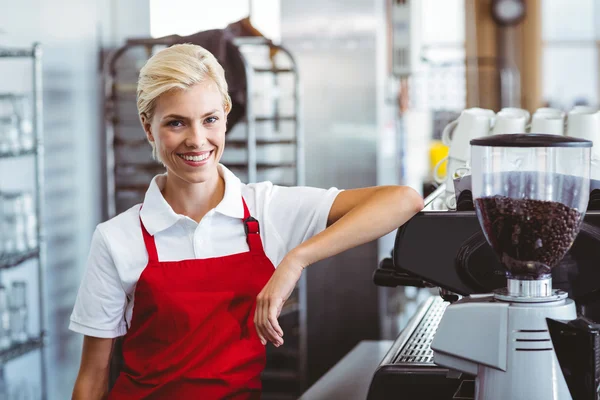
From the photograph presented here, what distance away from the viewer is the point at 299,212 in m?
1.90

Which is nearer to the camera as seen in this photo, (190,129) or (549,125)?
(190,129)

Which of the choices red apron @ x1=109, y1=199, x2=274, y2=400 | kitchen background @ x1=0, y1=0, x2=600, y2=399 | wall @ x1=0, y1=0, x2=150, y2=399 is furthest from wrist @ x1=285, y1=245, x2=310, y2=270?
wall @ x1=0, y1=0, x2=150, y2=399

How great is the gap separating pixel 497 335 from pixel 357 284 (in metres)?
3.58

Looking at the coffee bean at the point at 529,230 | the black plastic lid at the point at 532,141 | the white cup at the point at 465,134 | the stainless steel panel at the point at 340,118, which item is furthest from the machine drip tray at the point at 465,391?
the stainless steel panel at the point at 340,118

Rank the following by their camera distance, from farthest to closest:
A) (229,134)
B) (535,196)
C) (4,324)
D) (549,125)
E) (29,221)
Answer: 1. (229,134)
2. (29,221)
3. (4,324)
4. (549,125)
5. (535,196)

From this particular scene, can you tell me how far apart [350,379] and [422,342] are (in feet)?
0.78

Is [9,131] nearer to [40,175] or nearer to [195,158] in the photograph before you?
[40,175]

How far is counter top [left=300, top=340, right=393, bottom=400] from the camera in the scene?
1.87m

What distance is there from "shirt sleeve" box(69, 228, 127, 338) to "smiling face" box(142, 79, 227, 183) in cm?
24

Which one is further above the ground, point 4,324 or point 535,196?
point 535,196

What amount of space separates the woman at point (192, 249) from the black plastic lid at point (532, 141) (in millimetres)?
388

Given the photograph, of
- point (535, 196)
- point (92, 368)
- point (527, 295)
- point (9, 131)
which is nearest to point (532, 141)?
point (535, 196)

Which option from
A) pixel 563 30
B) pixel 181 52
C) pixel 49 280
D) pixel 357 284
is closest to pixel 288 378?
pixel 357 284

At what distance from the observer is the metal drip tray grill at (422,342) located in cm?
169
